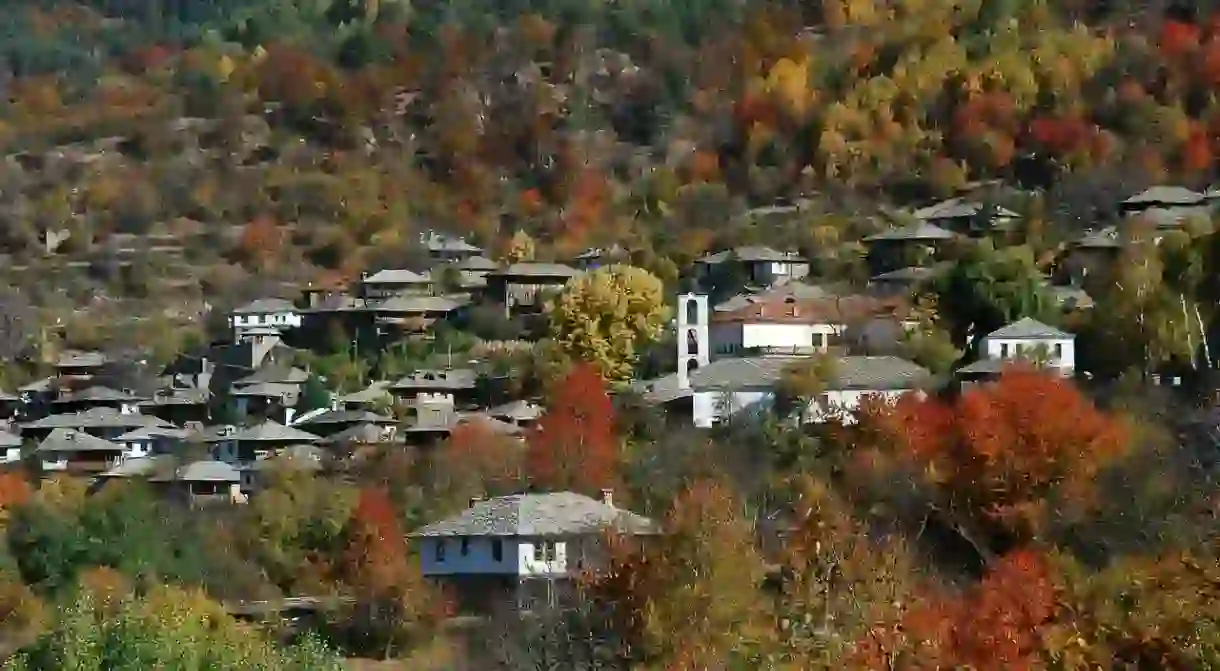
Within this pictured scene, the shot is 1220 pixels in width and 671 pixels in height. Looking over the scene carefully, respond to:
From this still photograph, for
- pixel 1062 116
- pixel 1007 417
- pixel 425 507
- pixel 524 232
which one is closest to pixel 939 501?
pixel 1007 417

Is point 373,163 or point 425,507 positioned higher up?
point 373,163

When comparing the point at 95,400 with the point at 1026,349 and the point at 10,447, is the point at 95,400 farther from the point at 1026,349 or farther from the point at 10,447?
the point at 1026,349

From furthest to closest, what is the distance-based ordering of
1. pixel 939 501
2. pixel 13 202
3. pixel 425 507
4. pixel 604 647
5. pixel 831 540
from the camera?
pixel 13 202 → pixel 425 507 → pixel 939 501 → pixel 604 647 → pixel 831 540

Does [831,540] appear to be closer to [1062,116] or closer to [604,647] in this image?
[604,647]

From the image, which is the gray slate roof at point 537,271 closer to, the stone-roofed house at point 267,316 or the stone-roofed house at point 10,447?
the stone-roofed house at point 267,316

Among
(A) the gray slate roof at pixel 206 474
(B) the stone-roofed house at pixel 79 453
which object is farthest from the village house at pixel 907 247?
(B) the stone-roofed house at pixel 79 453

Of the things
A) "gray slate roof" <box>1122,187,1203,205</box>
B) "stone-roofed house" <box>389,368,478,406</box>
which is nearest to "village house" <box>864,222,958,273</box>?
"gray slate roof" <box>1122,187,1203,205</box>

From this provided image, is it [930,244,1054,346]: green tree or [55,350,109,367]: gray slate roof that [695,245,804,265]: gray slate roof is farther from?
[55,350,109,367]: gray slate roof
